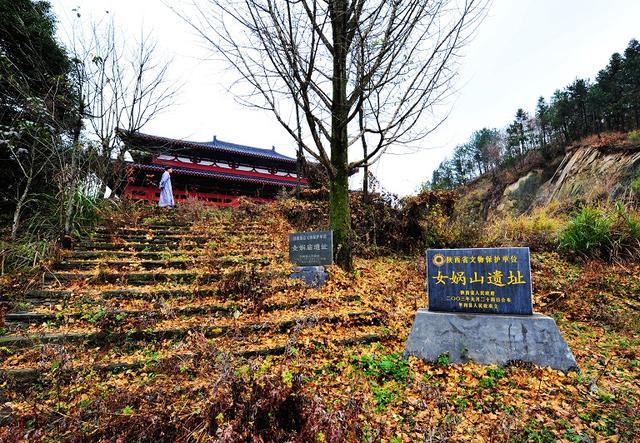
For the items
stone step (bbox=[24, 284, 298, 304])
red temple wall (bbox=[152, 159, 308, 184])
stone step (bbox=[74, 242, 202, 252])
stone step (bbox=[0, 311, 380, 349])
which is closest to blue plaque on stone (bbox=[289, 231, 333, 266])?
stone step (bbox=[24, 284, 298, 304])

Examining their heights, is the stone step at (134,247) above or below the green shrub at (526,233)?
below

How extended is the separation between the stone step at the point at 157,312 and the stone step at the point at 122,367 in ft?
3.06

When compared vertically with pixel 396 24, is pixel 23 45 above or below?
above

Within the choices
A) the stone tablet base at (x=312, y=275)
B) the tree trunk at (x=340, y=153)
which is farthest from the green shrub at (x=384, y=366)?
the tree trunk at (x=340, y=153)

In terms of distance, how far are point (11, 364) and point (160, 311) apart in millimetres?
1550

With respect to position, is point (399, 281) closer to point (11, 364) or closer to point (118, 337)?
point (118, 337)

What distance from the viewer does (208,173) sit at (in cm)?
1664

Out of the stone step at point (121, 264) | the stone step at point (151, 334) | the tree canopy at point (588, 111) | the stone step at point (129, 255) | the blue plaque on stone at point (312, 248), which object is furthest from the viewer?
the tree canopy at point (588, 111)

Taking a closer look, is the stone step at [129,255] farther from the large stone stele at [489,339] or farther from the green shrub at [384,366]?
the large stone stele at [489,339]

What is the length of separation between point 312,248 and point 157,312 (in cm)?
293

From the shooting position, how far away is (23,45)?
8.87 m

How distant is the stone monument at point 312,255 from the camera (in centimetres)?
582

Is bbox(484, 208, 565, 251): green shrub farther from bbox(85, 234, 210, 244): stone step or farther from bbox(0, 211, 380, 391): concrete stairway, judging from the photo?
bbox(85, 234, 210, 244): stone step

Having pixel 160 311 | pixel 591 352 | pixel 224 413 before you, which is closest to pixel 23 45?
pixel 160 311
